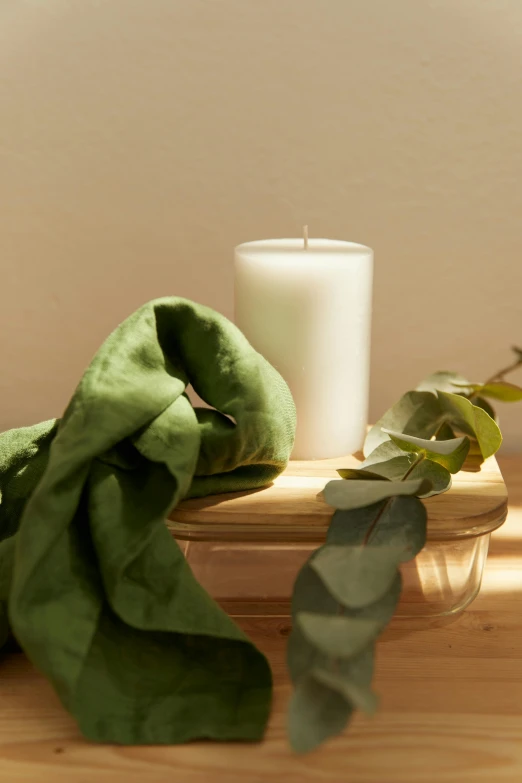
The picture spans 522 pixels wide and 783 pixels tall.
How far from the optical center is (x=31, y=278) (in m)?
0.75

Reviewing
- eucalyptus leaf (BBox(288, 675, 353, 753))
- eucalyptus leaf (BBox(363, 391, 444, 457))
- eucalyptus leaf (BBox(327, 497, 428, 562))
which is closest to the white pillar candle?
eucalyptus leaf (BBox(363, 391, 444, 457))

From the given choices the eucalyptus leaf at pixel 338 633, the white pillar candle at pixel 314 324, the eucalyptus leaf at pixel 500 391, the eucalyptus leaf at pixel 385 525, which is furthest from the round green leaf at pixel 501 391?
the eucalyptus leaf at pixel 338 633

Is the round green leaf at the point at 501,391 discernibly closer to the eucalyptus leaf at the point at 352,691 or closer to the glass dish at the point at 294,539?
the glass dish at the point at 294,539

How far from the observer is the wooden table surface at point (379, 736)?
0.37m

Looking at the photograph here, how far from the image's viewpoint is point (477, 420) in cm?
55

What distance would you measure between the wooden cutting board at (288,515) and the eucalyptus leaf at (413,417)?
81 mm

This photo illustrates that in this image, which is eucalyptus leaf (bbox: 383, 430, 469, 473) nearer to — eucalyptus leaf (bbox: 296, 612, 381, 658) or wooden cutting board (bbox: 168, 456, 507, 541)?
wooden cutting board (bbox: 168, 456, 507, 541)

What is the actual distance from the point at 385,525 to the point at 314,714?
5.2 inches

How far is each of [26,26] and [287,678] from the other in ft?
1.88

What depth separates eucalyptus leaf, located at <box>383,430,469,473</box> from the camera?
19.4 inches

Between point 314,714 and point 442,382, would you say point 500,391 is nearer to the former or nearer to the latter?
point 442,382

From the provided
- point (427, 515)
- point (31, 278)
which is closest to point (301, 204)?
point (31, 278)

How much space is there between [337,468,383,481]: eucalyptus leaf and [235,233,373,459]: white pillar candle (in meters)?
0.07

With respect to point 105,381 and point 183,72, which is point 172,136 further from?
point 105,381
